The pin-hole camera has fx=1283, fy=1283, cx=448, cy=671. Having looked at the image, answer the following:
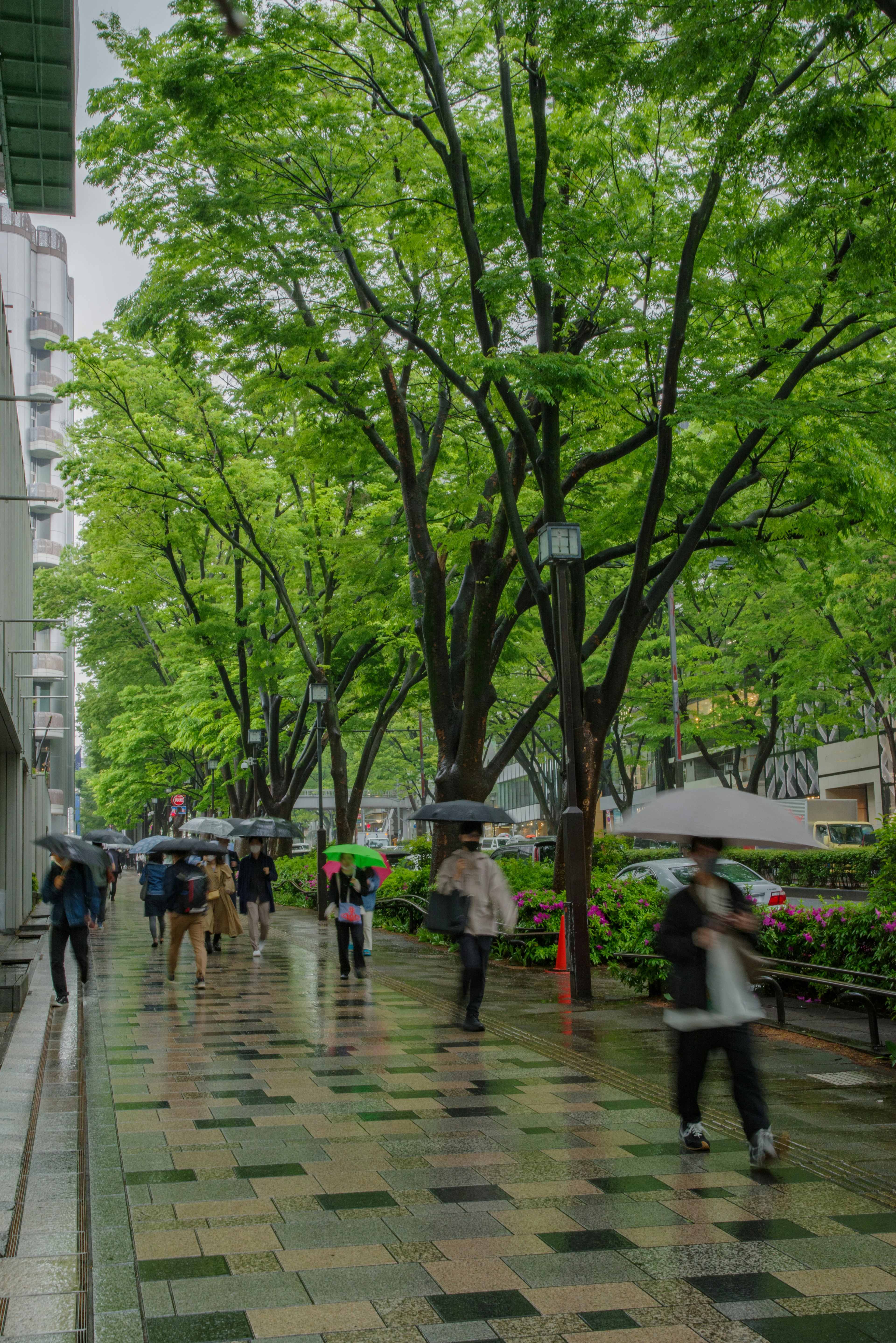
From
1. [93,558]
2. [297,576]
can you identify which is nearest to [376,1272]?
[297,576]

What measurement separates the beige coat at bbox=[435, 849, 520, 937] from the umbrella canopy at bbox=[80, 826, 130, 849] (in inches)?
597

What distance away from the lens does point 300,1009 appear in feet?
41.2

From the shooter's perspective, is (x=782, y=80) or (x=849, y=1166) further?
(x=782, y=80)

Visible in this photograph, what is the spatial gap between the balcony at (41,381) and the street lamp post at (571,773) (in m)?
71.9

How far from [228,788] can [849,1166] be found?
3731cm

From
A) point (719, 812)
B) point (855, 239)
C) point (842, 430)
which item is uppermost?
point (855, 239)

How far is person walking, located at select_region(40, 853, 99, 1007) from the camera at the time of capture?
12.3 metres

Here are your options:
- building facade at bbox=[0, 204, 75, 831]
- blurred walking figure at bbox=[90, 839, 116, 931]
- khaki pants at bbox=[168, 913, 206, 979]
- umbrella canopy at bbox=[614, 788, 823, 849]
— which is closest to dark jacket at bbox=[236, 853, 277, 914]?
blurred walking figure at bbox=[90, 839, 116, 931]

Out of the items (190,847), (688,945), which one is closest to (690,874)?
(190,847)

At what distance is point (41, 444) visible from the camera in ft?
267

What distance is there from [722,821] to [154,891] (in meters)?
15.3

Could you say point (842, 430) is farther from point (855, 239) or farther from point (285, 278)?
point (285, 278)

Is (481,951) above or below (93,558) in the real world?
below

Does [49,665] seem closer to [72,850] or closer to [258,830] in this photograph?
[258,830]
